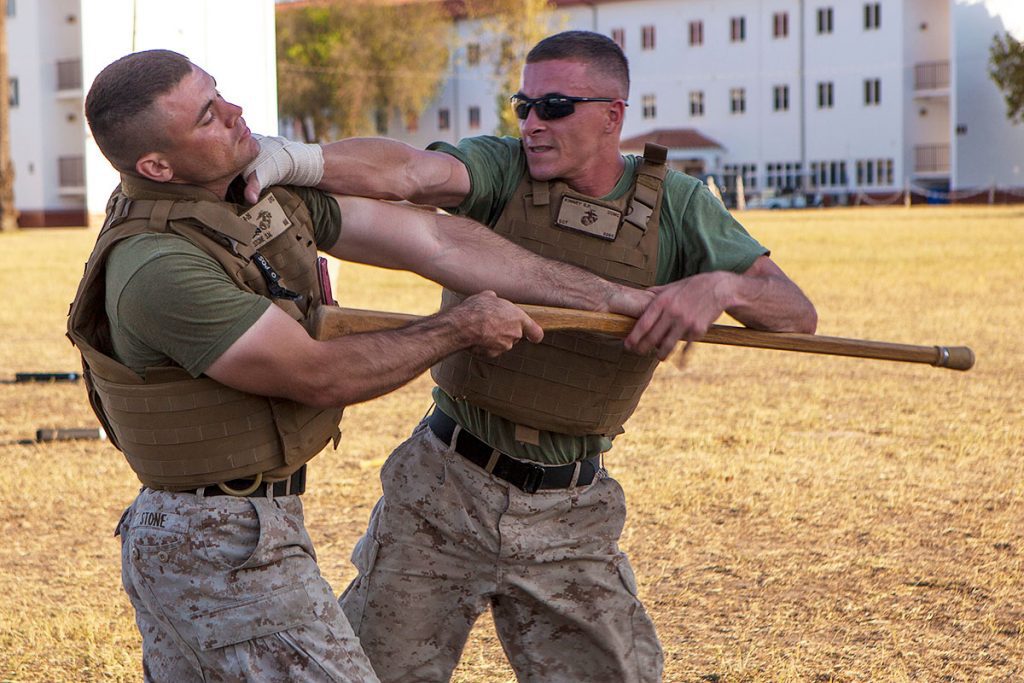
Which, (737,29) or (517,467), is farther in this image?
(737,29)

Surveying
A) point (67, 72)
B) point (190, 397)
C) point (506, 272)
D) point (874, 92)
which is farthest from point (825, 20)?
point (190, 397)

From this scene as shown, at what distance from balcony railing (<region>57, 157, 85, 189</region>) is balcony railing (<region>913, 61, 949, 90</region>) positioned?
44.7 meters

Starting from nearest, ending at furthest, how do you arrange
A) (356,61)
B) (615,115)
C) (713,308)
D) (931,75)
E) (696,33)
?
(713,308) → (615,115) → (931,75) → (356,61) → (696,33)

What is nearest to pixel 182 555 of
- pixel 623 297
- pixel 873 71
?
pixel 623 297

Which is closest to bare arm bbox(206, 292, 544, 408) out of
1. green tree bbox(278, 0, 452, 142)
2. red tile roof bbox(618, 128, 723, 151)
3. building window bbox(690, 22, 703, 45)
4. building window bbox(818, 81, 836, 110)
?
red tile roof bbox(618, 128, 723, 151)

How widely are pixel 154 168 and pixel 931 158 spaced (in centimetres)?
7663

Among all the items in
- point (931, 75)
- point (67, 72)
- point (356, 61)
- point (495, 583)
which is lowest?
point (495, 583)

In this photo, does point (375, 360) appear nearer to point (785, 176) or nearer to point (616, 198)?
point (616, 198)

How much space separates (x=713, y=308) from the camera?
3.53 metres

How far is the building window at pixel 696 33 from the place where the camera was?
82.9 m

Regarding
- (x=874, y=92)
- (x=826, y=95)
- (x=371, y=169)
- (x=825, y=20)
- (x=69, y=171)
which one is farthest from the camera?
(x=825, y=20)

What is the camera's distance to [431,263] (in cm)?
372

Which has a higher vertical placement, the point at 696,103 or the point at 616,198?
the point at 696,103

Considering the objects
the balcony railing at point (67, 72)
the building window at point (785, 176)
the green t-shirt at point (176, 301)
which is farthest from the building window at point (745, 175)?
the green t-shirt at point (176, 301)
